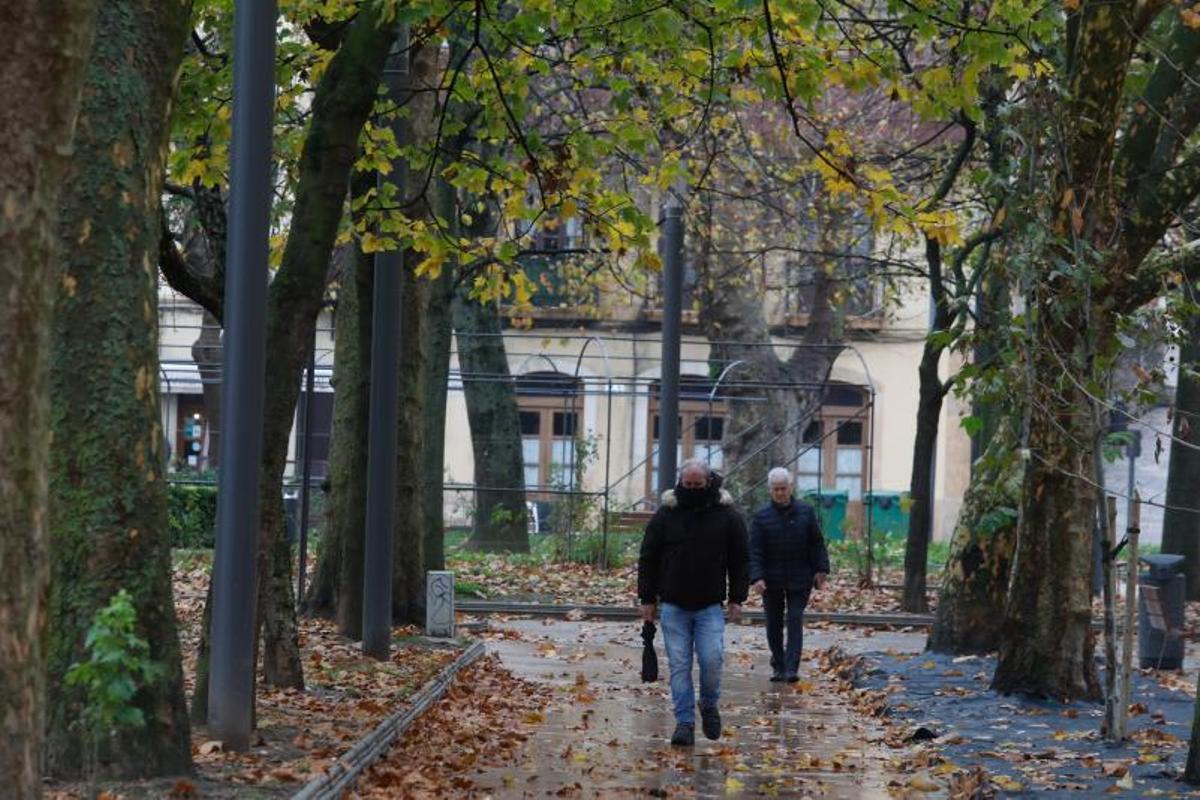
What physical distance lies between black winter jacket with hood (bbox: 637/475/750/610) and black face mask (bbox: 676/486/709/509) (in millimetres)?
13

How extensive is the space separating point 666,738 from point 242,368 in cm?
454

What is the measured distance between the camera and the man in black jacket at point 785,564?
18.4m

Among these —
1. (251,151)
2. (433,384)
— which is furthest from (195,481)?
(251,151)

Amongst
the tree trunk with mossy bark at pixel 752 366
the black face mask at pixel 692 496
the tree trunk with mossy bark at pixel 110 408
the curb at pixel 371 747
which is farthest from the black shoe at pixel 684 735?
the tree trunk with mossy bark at pixel 752 366

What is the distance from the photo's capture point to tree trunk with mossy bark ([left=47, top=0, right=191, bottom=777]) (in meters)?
9.74

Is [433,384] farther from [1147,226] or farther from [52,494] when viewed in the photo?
[52,494]

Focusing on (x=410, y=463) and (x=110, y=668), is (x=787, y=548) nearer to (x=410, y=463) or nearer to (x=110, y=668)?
(x=410, y=463)

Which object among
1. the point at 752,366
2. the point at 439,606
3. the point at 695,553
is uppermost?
the point at 752,366

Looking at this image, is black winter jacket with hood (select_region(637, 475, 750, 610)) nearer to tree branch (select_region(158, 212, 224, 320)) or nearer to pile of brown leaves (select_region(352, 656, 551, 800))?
pile of brown leaves (select_region(352, 656, 551, 800))

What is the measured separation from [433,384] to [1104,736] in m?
13.3

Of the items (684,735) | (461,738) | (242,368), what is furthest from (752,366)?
(242,368)

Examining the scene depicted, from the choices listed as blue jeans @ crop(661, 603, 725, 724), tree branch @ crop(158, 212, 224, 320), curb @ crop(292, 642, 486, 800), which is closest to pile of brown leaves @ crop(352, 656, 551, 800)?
curb @ crop(292, 642, 486, 800)

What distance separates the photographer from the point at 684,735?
13695 millimetres

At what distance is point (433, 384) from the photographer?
83.2 feet
